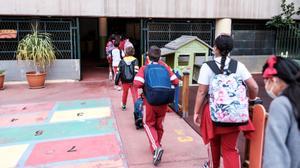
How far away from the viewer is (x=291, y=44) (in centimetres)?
992

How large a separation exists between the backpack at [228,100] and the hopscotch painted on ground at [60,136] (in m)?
1.60

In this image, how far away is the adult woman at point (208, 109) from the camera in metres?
2.72

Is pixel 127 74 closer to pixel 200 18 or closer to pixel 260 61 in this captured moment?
pixel 200 18

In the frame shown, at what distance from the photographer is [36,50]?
319 inches

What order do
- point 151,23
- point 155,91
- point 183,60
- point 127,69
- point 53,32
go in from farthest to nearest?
point 151,23 < point 53,32 < point 183,60 < point 127,69 < point 155,91

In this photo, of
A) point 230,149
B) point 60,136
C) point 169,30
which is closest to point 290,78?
point 230,149

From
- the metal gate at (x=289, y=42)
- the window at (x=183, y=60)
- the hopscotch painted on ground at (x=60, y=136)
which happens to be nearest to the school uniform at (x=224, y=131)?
the hopscotch painted on ground at (x=60, y=136)

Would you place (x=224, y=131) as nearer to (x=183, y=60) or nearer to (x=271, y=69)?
(x=271, y=69)

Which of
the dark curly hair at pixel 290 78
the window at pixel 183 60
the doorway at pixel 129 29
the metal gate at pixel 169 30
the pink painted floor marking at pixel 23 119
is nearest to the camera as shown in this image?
the dark curly hair at pixel 290 78

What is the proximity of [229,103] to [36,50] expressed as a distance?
6.86 meters

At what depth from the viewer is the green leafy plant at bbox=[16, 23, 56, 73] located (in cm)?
810

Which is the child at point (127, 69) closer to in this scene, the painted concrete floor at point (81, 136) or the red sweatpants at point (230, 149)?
the painted concrete floor at point (81, 136)

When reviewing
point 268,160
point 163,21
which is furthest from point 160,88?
point 163,21

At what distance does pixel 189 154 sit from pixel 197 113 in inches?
46.4
